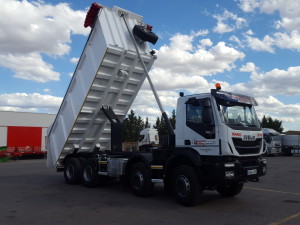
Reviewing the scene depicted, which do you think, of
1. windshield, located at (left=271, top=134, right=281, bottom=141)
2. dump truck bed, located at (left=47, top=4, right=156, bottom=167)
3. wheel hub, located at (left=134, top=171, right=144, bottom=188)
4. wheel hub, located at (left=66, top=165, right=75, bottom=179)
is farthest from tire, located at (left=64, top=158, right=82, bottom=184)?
windshield, located at (left=271, top=134, right=281, bottom=141)

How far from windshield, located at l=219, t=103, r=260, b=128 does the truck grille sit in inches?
15.4

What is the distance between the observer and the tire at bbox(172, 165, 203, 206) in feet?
25.6

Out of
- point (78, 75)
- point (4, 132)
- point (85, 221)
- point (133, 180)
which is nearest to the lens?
point (85, 221)

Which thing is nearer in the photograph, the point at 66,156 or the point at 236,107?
the point at 236,107

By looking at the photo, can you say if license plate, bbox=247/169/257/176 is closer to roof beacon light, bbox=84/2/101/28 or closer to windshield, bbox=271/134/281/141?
roof beacon light, bbox=84/2/101/28

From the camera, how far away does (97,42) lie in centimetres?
1030

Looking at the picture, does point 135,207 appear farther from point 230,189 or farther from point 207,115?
point 230,189

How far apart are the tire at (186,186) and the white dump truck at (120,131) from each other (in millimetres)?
23

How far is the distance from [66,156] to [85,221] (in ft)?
19.7

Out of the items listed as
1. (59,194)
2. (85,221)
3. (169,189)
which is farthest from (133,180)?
(85,221)

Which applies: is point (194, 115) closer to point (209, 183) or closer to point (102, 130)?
point (209, 183)

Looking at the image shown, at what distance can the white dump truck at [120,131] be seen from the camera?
309 inches

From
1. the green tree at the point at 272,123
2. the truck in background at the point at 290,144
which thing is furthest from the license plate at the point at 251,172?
the green tree at the point at 272,123

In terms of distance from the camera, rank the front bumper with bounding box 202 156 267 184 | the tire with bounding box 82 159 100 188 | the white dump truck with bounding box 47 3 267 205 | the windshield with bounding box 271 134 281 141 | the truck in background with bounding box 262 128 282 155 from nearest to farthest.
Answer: the front bumper with bounding box 202 156 267 184 → the white dump truck with bounding box 47 3 267 205 → the tire with bounding box 82 159 100 188 → the truck in background with bounding box 262 128 282 155 → the windshield with bounding box 271 134 281 141
